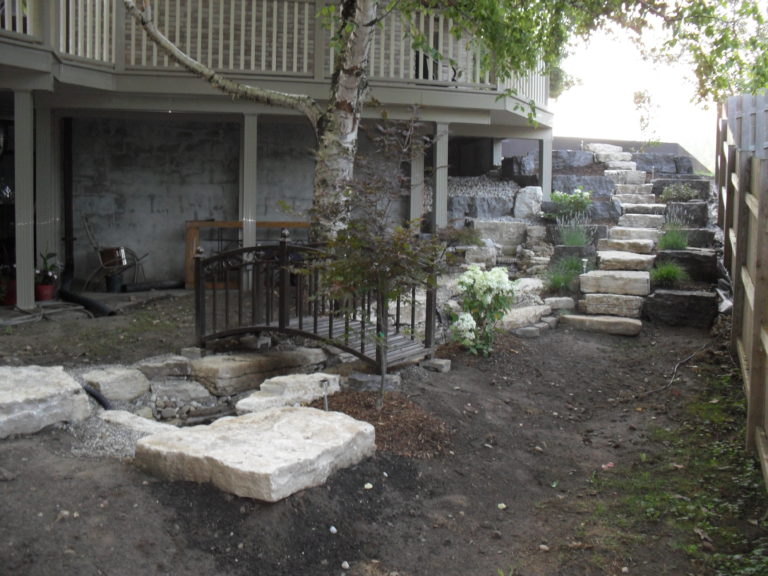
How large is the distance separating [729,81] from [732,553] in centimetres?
754

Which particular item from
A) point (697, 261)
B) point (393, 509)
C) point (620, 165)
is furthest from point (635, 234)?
point (393, 509)

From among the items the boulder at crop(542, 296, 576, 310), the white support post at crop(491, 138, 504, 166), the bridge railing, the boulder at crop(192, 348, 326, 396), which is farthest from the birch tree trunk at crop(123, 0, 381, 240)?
the white support post at crop(491, 138, 504, 166)

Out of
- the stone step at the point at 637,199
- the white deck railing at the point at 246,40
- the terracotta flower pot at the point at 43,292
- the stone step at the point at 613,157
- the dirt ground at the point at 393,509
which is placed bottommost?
the dirt ground at the point at 393,509

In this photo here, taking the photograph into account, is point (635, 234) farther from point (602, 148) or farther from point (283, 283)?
point (283, 283)

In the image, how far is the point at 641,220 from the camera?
11.5 m

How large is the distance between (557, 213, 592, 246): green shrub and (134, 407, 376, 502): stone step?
6.58 meters

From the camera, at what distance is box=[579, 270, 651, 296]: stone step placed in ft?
29.5

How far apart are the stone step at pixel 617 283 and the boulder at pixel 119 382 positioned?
4890 millimetres

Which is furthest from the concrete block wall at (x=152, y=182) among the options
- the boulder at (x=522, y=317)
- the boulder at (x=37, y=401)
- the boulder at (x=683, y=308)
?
the boulder at (x=37, y=401)

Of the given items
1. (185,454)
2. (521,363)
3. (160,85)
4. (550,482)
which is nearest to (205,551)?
(185,454)

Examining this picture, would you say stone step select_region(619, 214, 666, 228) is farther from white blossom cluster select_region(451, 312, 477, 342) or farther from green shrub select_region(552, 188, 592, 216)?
white blossom cluster select_region(451, 312, 477, 342)

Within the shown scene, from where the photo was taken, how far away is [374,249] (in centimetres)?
529

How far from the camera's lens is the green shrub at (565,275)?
9.49m

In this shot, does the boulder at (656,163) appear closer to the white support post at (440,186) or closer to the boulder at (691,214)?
the boulder at (691,214)
